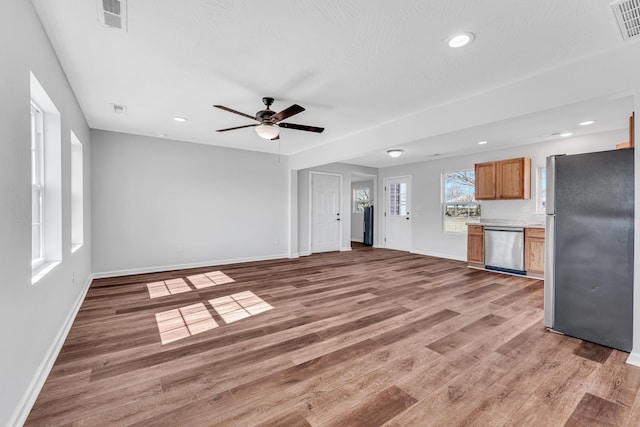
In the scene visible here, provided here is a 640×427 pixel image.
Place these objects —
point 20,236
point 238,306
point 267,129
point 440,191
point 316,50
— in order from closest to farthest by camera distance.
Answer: point 20,236
point 316,50
point 267,129
point 238,306
point 440,191

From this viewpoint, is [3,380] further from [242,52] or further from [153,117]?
[153,117]

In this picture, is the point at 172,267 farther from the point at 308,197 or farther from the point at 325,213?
the point at 325,213

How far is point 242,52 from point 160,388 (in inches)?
103

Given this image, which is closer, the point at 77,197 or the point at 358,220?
the point at 77,197

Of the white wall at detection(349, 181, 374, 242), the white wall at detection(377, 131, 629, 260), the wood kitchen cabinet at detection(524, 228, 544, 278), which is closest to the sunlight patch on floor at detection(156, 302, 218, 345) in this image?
the wood kitchen cabinet at detection(524, 228, 544, 278)

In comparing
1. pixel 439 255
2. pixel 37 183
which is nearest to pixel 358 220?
pixel 439 255

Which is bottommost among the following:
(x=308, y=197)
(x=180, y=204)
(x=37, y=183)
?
(x=180, y=204)

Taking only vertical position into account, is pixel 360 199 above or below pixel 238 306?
above

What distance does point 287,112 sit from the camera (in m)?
3.14

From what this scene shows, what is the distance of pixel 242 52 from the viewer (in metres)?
2.46

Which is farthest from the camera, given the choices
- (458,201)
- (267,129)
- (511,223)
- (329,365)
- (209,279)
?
(458,201)

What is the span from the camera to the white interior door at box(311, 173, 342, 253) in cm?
764

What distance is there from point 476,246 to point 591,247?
131 inches

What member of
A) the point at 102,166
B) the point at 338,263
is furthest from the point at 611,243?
the point at 102,166
